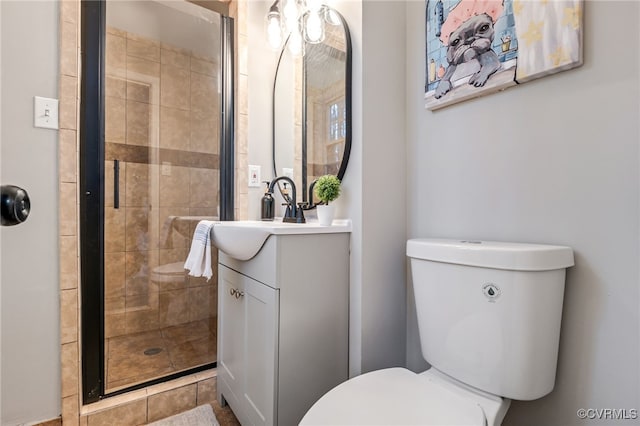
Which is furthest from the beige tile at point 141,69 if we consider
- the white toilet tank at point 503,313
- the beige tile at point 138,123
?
the white toilet tank at point 503,313

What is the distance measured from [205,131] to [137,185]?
44 centimetres

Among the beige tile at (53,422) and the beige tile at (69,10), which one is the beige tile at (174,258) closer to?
the beige tile at (53,422)

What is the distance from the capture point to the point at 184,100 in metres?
1.66

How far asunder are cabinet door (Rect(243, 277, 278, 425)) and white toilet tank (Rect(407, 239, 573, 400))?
541mm

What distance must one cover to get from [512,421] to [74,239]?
1.74 meters

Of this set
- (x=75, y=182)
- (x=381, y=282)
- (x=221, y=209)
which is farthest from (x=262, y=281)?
(x=75, y=182)

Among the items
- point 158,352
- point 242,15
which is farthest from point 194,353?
point 242,15

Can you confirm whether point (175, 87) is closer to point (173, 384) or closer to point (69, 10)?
point (69, 10)

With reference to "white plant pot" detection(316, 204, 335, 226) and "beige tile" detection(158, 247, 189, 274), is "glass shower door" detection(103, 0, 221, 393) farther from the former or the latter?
"white plant pot" detection(316, 204, 335, 226)

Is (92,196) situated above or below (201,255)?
above

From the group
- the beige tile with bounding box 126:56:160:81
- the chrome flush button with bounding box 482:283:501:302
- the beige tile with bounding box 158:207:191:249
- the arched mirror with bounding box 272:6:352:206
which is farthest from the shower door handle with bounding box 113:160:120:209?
the chrome flush button with bounding box 482:283:501:302

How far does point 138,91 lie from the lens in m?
1.54

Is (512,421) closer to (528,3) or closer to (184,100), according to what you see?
(528,3)

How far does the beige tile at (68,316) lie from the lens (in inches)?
47.3
